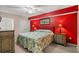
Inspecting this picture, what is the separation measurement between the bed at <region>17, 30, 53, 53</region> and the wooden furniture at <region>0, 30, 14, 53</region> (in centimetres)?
15

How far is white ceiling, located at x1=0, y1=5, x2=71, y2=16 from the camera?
6.89 ft

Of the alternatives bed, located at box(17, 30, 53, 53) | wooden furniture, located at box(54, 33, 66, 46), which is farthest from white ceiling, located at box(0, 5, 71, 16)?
wooden furniture, located at box(54, 33, 66, 46)

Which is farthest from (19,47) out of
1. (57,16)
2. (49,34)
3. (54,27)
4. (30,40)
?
(57,16)

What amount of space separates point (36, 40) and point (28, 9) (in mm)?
601

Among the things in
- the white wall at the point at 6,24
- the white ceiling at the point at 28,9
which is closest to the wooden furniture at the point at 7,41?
the white wall at the point at 6,24

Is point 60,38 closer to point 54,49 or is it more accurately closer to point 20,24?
point 54,49

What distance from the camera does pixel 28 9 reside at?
2.13 metres

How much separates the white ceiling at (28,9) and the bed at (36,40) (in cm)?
38
